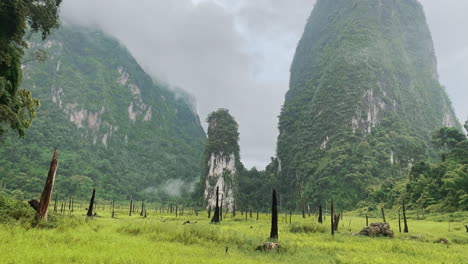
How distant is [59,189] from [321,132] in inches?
4206

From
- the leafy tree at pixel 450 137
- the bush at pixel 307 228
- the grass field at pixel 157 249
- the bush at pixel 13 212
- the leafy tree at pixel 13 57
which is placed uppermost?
the leafy tree at pixel 450 137

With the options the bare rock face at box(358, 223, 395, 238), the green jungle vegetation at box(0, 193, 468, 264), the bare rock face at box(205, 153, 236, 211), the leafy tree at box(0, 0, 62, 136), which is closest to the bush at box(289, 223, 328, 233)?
the bare rock face at box(358, 223, 395, 238)

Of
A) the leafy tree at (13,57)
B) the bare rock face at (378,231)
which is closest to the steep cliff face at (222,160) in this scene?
the bare rock face at (378,231)

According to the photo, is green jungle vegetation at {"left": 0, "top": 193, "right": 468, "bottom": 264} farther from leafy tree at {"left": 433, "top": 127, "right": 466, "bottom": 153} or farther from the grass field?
leafy tree at {"left": 433, "top": 127, "right": 466, "bottom": 153}

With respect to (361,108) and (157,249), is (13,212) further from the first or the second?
(361,108)

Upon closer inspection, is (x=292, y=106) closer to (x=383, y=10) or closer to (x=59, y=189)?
(x=383, y=10)

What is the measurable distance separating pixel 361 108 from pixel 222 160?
2535 inches

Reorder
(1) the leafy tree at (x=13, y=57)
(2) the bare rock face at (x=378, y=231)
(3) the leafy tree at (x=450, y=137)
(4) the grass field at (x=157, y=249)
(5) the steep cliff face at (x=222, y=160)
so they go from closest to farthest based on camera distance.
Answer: (4) the grass field at (x=157, y=249) → (1) the leafy tree at (x=13, y=57) → (2) the bare rock face at (x=378, y=231) → (3) the leafy tree at (x=450, y=137) → (5) the steep cliff face at (x=222, y=160)

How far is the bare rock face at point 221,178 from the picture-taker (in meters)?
128

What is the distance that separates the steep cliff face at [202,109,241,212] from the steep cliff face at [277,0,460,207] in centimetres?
2681

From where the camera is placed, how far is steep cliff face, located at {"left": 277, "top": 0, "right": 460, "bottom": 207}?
106m

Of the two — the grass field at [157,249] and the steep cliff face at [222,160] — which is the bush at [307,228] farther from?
the steep cliff face at [222,160]

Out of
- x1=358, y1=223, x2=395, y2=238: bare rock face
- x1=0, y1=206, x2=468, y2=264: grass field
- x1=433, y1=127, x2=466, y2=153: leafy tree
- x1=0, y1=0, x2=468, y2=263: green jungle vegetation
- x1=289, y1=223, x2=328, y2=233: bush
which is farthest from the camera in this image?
x1=433, y1=127, x2=466, y2=153: leafy tree

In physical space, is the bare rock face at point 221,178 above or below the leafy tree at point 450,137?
below
